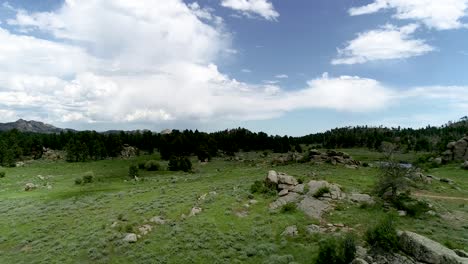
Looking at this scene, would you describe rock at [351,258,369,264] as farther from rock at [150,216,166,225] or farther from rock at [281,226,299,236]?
rock at [150,216,166,225]

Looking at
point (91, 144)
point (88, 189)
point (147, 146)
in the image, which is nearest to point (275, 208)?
point (88, 189)

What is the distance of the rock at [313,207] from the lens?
33.5 meters

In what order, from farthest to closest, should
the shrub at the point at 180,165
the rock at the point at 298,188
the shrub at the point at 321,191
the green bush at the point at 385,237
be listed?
1. the shrub at the point at 180,165
2. the rock at the point at 298,188
3. the shrub at the point at 321,191
4. the green bush at the point at 385,237

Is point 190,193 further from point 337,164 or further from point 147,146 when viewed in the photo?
point 147,146

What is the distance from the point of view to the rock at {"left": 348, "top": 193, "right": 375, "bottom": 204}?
36281 mm

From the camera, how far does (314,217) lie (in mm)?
32625

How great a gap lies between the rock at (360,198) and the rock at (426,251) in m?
16.5

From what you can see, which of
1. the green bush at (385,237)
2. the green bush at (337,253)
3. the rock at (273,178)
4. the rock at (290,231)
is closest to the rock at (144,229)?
the rock at (290,231)

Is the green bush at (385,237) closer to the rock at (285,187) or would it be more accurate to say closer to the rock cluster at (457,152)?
the rock at (285,187)

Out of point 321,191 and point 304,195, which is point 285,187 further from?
point 321,191

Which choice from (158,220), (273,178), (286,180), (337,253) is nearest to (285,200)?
(286,180)

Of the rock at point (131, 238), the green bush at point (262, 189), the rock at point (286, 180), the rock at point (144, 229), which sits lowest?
the rock at point (131, 238)

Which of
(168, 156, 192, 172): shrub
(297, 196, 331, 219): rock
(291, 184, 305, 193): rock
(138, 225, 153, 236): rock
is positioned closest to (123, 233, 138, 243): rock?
(138, 225, 153, 236): rock

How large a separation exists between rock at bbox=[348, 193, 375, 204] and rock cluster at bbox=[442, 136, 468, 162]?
61901mm
